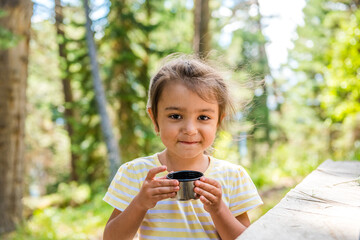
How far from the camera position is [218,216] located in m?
1.52

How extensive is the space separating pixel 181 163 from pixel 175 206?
25 cm

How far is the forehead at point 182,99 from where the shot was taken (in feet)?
5.52

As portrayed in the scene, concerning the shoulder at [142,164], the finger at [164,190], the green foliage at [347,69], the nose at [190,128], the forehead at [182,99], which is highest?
the green foliage at [347,69]

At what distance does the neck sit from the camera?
1.83m

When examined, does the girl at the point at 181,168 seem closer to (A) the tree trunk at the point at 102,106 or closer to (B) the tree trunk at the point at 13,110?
(B) the tree trunk at the point at 13,110

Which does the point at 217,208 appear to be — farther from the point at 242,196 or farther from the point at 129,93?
the point at 129,93

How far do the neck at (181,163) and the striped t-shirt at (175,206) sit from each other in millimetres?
90

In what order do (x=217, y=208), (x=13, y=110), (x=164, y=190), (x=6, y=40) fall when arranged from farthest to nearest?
(x=13, y=110) → (x=6, y=40) → (x=217, y=208) → (x=164, y=190)

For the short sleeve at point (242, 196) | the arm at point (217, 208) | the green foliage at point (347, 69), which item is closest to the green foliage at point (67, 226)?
the short sleeve at point (242, 196)

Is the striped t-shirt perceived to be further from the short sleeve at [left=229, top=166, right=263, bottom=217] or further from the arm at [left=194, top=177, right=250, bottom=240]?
the arm at [left=194, top=177, right=250, bottom=240]

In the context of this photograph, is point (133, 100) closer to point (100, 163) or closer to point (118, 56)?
point (118, 56)

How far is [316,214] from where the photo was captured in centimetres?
127

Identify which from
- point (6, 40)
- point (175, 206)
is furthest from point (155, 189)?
point (6, 40)

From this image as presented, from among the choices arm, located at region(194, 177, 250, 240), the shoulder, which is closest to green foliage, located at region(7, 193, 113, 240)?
the shoulder
